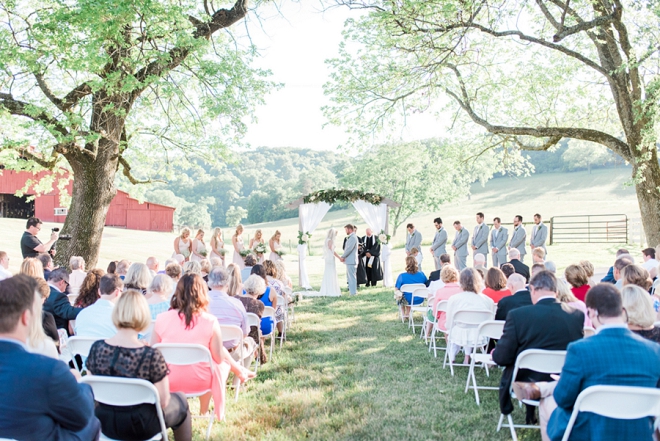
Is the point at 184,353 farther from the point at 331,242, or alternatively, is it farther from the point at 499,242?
the point at 499,242

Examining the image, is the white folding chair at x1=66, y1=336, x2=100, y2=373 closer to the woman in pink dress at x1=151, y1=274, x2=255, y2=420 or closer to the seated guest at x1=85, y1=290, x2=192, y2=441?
the woman in pink dress at x1=151, y1=274, x2=255, y2=420

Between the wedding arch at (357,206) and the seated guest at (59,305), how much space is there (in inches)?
393

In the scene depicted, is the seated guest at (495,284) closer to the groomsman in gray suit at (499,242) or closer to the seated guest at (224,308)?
the seated guest at (224,308)

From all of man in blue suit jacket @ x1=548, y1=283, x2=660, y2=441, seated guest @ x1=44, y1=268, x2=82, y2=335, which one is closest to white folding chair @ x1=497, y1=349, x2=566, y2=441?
man in blue suit jacket @ x1=548, y1=283, x2=660, y2=441

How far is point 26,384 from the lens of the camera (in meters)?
2.25

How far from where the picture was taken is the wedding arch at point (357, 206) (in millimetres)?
15352

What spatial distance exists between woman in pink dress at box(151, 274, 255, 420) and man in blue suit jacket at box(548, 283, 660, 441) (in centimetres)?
255

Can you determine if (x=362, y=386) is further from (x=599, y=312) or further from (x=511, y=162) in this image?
(x=511, y=162)

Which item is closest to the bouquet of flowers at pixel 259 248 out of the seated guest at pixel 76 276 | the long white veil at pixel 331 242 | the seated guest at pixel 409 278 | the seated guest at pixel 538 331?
the long white veil at pixel 331 242

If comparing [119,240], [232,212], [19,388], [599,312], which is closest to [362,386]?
[599,312]

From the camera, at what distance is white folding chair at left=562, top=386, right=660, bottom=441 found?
2.73 m

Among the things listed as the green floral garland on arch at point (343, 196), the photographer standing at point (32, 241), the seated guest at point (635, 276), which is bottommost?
the seated guest at point (635, 276)

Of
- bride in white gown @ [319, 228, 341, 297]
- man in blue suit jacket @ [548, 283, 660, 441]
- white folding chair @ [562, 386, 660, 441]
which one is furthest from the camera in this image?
bride in white gown @ [319, 228, 341, 297]

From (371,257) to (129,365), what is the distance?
13.2 meters
